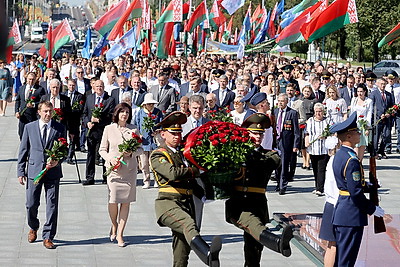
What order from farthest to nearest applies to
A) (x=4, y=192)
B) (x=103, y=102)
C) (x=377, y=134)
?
(x=377, y=134)
(x=103, y=102)
(x=4, y=192)

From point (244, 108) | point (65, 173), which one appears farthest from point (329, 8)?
point (65, 173)

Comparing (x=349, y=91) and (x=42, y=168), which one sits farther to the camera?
(x=349, y=91)

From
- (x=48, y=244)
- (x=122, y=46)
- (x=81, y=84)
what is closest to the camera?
(x=48, y=244)

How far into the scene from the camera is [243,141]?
730 cm

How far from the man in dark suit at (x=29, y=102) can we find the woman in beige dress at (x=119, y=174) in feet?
18.2

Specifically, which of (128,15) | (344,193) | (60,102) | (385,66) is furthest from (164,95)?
(385,66)

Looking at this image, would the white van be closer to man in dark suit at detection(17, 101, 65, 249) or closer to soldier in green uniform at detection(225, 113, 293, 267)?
man in dark suit at detection(17, 101, 65, 249)

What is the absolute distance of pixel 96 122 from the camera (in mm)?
14500

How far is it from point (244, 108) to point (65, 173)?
3887 mm

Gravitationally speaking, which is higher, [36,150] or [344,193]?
[344,193]

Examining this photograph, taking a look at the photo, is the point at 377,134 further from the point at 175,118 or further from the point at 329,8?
the point at 175,118

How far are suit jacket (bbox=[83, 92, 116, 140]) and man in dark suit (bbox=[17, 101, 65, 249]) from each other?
4385mm

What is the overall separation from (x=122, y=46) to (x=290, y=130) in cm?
1278

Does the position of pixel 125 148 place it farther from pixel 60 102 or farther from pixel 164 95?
pixel 164 95
